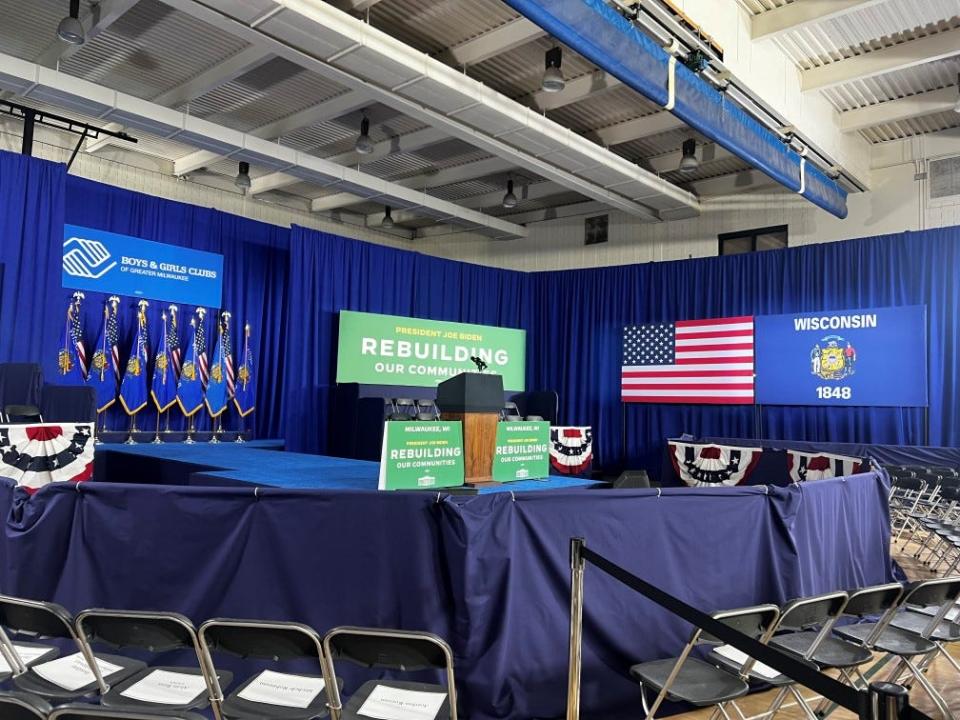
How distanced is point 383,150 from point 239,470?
588 cm

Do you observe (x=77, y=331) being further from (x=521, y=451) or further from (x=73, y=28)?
(x=521, y=451)

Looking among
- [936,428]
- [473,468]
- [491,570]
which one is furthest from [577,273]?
[491,570]

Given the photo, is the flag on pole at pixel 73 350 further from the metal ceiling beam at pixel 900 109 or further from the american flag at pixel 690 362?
the metal ceiling beam at pixel 900 109

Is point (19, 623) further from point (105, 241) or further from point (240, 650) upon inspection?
point (105, 241)

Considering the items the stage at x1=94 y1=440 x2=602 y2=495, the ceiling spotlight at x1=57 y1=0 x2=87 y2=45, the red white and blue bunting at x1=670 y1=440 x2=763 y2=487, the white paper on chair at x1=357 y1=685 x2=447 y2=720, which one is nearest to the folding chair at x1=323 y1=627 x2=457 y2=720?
the white paper on chair at x1=357 y1=685 x2=447 y2=720

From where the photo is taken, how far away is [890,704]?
85 cm

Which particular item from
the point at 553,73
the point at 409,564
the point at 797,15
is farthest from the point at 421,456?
the point at 797,15

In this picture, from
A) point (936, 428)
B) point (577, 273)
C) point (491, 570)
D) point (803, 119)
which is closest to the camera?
point (491, 570)

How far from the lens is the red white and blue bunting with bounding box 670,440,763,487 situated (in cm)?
806

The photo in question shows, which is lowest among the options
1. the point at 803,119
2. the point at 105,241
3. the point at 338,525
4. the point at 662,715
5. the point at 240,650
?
the point at 662,715

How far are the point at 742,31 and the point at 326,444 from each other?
7726mm

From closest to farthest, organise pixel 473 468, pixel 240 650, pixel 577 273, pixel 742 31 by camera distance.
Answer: pixel 240 650 < pixel 473 468 < pixel 742 31 < pixel 577 273

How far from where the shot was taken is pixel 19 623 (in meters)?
2.21

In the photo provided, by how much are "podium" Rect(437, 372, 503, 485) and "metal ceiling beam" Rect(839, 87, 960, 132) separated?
22.9 feet
